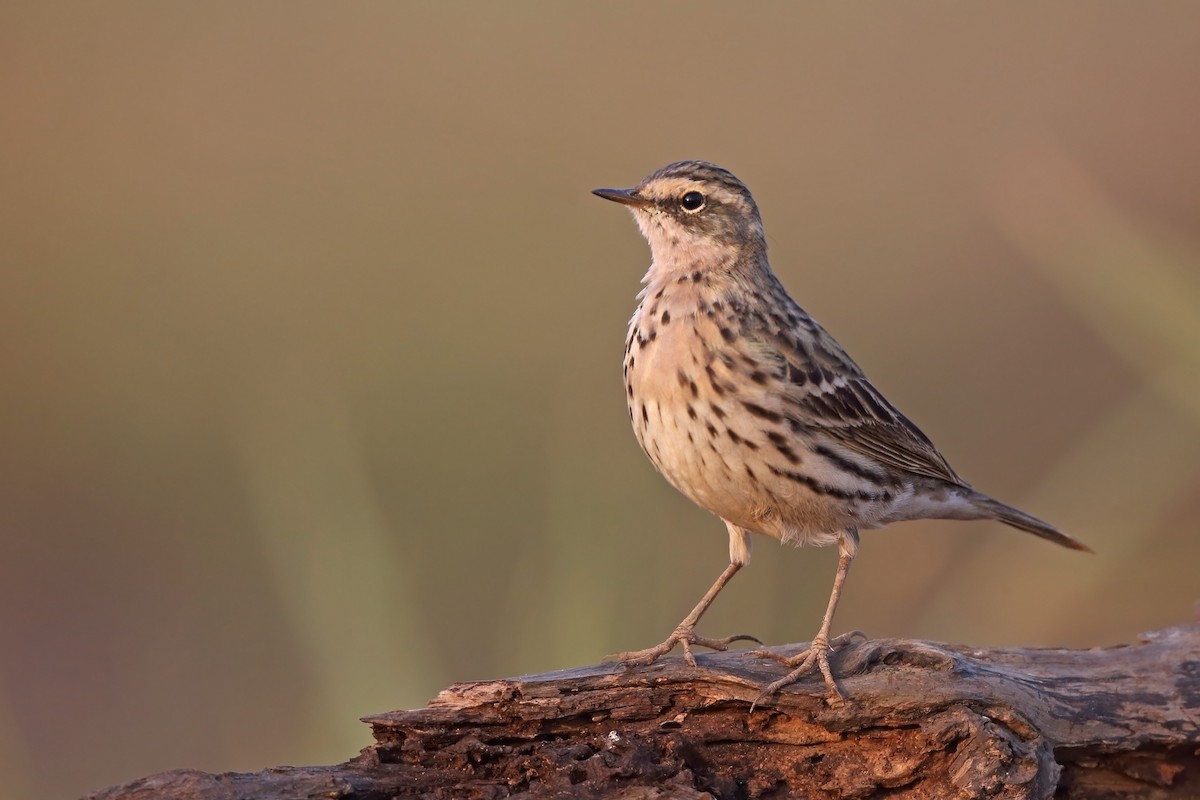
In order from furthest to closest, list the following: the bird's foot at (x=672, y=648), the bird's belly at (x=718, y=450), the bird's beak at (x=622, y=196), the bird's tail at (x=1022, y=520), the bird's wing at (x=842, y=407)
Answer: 1. the bird's tail at (x=1022, y=520)
2. the bird's beak at (x=622, y=196)
3. the bird's wing at (x=842, y=407)
4. the bird's belly at (x=718, y=450)
5. the bird's foot at (x=672, y=648)

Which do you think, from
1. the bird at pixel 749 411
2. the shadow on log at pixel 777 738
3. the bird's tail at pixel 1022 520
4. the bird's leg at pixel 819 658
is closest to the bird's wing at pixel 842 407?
the bird at pixel 749 411

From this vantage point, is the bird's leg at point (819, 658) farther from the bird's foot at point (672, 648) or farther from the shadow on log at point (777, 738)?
the bird's foot at point (672, 648)

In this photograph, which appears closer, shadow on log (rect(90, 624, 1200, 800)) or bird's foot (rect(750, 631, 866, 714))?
shadow on log (rect(90, 624, 1200, 800))

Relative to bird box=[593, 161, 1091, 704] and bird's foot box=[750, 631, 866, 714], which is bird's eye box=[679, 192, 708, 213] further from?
bird's foot box=[750, 631, 866, 714]

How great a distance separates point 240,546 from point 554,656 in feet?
15.6

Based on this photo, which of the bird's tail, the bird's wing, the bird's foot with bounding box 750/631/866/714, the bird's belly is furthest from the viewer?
the bird's tail

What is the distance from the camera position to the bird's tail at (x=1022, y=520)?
A: 746 cm

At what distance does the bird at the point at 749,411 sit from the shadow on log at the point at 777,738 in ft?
0.58

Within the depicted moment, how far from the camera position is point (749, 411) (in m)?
6.43

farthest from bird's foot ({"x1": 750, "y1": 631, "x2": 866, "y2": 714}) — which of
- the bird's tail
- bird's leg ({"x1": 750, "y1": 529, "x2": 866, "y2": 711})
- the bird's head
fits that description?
the bird's head

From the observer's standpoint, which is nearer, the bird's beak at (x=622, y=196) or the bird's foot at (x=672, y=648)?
the bird's foot at (x=672, y=648)

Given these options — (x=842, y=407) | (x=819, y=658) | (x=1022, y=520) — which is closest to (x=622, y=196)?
(x=842, y=407)

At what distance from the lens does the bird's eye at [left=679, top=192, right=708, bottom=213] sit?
283 inches

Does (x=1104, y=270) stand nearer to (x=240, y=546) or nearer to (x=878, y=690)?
(x=878, y=690)
